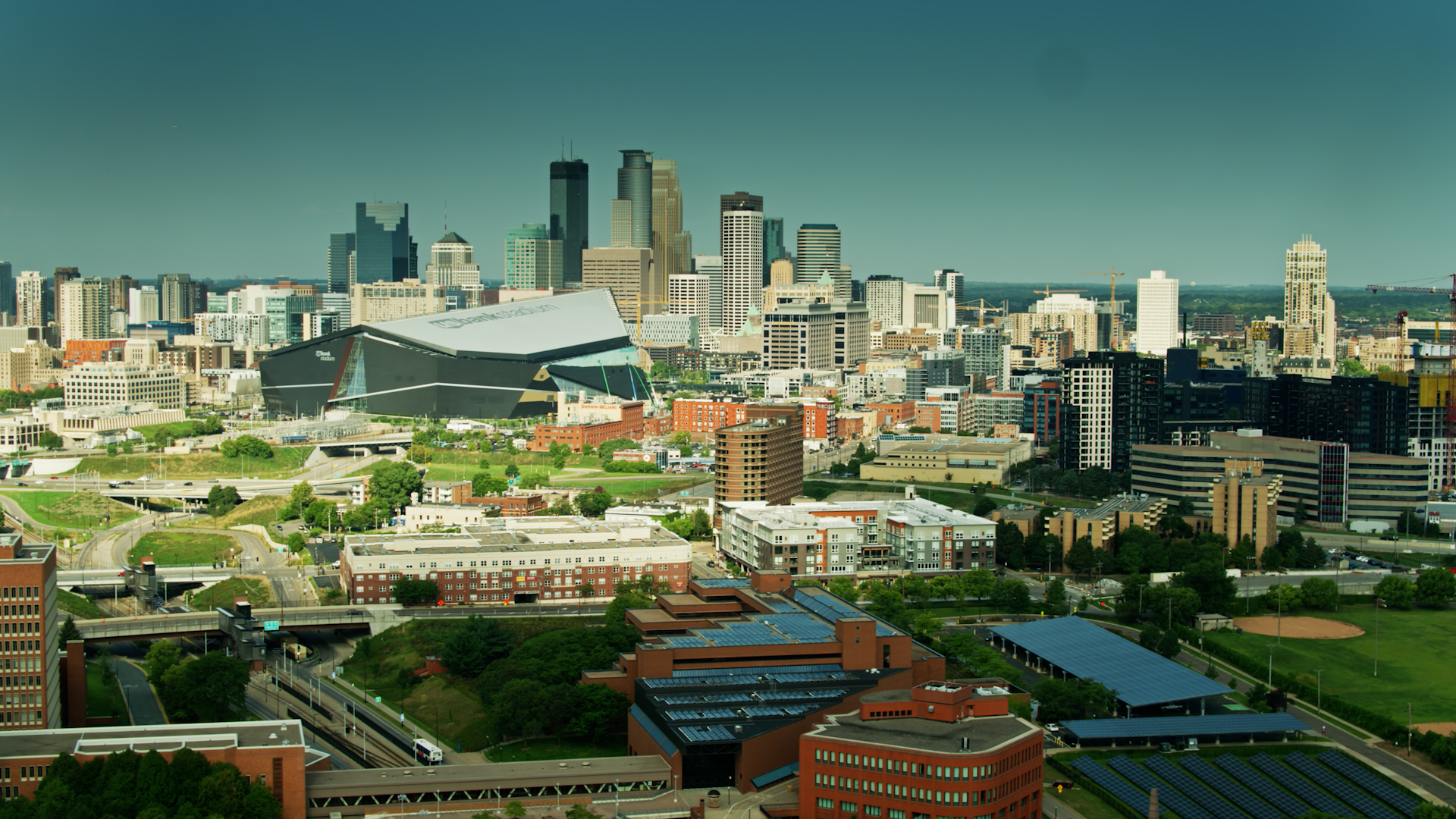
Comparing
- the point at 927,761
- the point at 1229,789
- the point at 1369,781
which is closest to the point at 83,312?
the point at 1229,789

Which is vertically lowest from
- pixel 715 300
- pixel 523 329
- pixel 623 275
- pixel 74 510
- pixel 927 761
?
pixel 927 761

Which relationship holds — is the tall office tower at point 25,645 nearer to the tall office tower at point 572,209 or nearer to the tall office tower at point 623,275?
the tall office tower at point 623,275

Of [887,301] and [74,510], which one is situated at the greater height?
[887,301]

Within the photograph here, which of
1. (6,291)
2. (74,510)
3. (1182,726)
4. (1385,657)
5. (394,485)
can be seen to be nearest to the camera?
(1182,726)

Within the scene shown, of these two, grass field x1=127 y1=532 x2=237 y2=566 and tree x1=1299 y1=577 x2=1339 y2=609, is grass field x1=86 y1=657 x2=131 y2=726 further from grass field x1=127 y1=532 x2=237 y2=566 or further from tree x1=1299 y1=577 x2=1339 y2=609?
tree x1=1299 y1=577 x2=1339 y2=609

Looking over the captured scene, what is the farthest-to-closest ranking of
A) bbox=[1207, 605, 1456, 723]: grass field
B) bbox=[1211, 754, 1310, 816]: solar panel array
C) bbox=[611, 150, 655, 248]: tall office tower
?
bbox=[611, 150, 655, 248]: tall office tower
bbox=[1207, 605, 1456, 723]: grass field
bbox=[1211, 754, 1310, 816]: solar panel array

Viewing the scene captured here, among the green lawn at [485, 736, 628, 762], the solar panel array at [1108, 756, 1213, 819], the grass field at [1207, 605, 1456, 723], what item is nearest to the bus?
the green lawn at [485, 736, 628, 762]

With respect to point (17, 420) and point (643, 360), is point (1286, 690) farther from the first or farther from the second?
point (643, 360)

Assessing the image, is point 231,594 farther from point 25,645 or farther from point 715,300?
point 715,300
